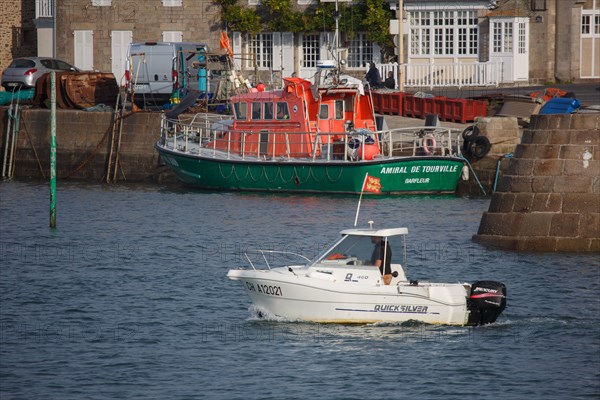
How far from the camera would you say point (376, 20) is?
51.6m

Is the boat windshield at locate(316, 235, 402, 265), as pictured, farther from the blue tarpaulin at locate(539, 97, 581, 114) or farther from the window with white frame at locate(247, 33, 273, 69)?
the window with white frame at locate(247, 33, 273, 69)

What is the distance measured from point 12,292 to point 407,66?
28746 millimetres

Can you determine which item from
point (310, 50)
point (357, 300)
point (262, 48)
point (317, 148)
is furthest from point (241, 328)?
point (262, 48)

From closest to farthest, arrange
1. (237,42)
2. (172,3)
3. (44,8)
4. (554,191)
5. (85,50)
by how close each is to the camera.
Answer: (554,191), (237,42), (172,3), (85,50), (44,8)

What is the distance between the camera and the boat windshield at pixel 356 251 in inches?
768

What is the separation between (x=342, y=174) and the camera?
3516 cm

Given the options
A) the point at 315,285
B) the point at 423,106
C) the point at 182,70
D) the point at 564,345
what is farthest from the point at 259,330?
the point at 182,70

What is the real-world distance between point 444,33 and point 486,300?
32578mm

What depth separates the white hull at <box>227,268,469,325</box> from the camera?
19.2 metres

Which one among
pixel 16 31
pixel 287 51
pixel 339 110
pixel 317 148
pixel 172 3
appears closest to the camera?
pixel 317 148

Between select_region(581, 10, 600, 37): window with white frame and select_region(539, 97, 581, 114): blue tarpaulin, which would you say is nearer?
select_region(539, 97, 581, 114): blue tarpaulin

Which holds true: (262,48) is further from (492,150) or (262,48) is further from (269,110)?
(492,150)

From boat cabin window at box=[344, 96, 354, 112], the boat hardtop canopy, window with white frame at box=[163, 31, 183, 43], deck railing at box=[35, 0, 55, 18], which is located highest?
deck railing at box=[35, 0, 55, 18]

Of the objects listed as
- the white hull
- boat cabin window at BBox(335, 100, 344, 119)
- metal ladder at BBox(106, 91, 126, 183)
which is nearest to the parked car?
metal ladder at BBox(106, 91, 126, 183)
